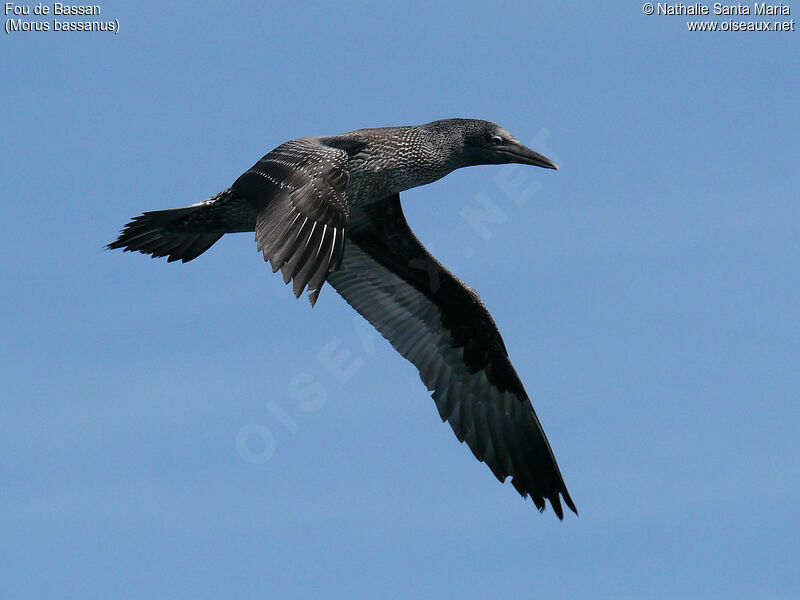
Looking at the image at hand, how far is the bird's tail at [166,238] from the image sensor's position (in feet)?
59.5

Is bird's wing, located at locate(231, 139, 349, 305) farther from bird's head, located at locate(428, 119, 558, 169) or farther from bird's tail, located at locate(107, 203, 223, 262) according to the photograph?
bird's head, located at locate(428, 119, 558, 169)

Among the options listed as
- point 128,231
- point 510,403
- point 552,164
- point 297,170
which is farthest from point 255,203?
point 510,403

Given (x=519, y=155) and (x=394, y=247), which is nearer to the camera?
(x=519, y=155)

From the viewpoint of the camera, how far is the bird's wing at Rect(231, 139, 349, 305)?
15.0m

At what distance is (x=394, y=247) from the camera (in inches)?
797

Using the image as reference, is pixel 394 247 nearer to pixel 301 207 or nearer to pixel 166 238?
pixel 166 238

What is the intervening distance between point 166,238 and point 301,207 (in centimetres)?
342

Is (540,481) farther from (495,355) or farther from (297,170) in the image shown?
(297,170)

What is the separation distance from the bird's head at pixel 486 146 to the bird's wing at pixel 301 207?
2444mm

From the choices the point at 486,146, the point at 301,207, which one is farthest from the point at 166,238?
the point at 486,146

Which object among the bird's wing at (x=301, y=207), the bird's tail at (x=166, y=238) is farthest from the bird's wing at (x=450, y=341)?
the bird's wing at (x=301, y=207)

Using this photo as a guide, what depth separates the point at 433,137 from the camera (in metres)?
18.5

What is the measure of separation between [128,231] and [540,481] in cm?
664

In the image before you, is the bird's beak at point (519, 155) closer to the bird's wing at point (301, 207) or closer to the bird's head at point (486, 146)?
the bird's head at point (486, 146)
